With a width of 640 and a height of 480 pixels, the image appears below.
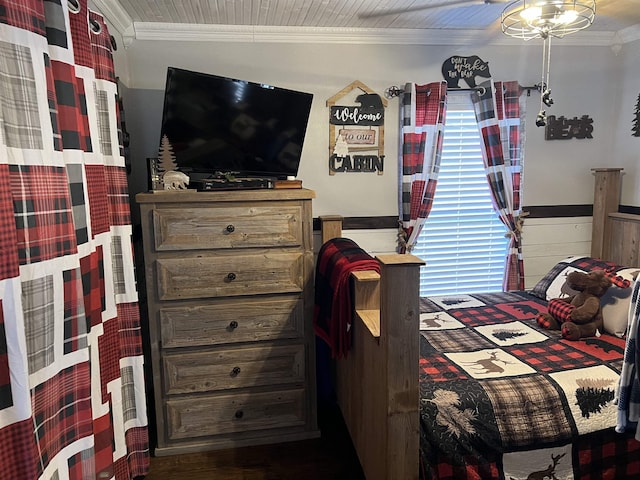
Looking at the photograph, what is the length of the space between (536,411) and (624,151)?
2405 mm

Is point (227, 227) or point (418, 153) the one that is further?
point (418, 153)

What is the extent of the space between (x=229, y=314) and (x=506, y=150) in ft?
7.13

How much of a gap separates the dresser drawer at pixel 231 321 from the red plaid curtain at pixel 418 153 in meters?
1.11

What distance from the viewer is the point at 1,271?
995 millimetres

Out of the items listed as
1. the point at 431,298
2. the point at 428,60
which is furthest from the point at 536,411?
the point at 428,60

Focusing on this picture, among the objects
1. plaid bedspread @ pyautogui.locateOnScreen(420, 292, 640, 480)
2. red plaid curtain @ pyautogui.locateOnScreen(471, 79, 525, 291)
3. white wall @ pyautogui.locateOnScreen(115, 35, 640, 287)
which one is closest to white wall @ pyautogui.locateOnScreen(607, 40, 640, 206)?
white wall @ pyautogui.locateOnScreen(115, 35, 640, 287)

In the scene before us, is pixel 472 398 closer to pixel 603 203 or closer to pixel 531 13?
pixel 531 13

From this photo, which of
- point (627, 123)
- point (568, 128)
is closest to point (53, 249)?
point (568, 128)

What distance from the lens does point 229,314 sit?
235cm

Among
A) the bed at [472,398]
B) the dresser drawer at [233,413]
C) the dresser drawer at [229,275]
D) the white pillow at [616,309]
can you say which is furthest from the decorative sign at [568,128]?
the dresser drawer at [233,413]

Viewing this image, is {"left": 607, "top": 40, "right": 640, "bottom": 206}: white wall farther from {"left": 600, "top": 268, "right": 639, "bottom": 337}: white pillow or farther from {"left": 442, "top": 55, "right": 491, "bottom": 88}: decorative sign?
{"left": 600, "top": 268, "right": 639, "bottom": 337}: white pillow

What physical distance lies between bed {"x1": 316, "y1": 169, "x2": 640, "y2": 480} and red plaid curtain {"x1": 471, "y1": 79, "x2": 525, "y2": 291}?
1011mm

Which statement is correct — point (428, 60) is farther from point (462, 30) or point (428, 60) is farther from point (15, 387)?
point (15, 387)

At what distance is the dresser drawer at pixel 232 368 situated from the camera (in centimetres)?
237
